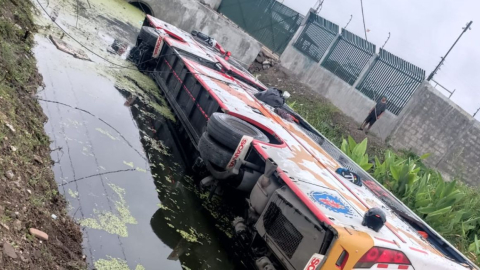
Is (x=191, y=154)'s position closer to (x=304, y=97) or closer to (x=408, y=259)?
(x=408, y=259)

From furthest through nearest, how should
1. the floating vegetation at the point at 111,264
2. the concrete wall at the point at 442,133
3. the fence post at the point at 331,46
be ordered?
the fence post at the point at 331,46 → the concrete wall at the point at 442,133 → the floating vegetation at the point at 111,264

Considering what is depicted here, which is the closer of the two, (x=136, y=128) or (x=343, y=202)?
(x=343, y=202)

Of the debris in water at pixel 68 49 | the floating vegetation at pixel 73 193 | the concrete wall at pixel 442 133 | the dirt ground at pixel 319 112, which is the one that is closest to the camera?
the floating vegetation at pixel 73 193

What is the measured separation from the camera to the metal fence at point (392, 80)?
38.8 ft

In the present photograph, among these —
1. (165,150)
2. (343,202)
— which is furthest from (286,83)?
(343,202)

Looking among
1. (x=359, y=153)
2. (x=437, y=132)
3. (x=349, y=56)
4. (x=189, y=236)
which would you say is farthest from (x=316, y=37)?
(x=189, y=236)

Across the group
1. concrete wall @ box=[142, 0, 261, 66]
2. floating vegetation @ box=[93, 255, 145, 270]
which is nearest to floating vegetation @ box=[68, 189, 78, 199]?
floating vegetation @ box=[93, 255, 145, 270]

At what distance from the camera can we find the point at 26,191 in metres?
3.03

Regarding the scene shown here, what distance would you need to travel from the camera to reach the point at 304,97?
13.6 metres

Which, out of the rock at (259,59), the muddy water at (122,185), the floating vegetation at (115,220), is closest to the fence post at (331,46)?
the rock at (259,59)

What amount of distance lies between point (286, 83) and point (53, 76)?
31.8 feet

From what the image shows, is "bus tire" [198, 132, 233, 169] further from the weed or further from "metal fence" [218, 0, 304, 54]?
"metal fence" [218, 0, 304, 54]

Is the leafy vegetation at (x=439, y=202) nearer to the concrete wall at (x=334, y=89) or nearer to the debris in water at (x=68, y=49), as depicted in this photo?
the concrete wall at (x=334, y=89)

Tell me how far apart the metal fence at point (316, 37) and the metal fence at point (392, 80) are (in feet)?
7.61
